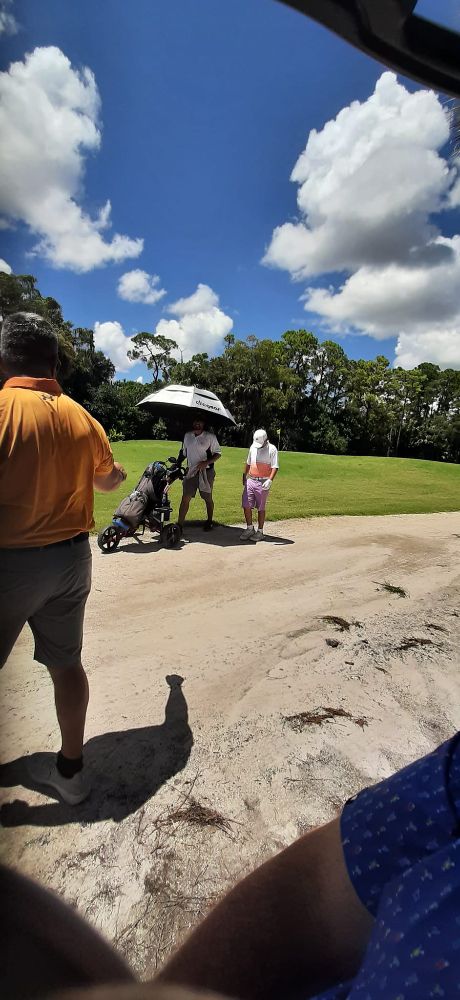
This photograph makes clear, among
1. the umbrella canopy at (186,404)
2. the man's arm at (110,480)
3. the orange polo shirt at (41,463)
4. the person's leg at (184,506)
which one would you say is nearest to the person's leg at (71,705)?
the orange polo shirt at (41,463)

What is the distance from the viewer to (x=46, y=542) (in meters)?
1.65

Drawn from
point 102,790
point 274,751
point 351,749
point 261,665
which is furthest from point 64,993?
point 261,665

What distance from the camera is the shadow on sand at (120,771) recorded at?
182 cm

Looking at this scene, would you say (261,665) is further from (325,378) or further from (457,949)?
(325,378)

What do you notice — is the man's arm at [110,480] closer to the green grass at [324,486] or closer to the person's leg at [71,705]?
the person's leg at [71,705]

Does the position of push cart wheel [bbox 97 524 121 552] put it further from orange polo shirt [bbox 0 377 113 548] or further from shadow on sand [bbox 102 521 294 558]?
orange polo shirt [bbox 0 377 113 548]

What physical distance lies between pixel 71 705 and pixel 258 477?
5.26 m

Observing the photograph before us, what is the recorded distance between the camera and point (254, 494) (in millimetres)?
6969

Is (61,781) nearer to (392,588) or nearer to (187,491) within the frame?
(392,588)

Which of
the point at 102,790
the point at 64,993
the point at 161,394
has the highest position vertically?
the point at 161,394

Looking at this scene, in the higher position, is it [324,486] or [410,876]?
[410,876]

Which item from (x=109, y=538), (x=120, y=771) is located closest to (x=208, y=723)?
(x=120, y=771)

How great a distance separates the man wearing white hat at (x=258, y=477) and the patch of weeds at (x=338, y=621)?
283 cm

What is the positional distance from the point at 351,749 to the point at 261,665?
0.92 meters
